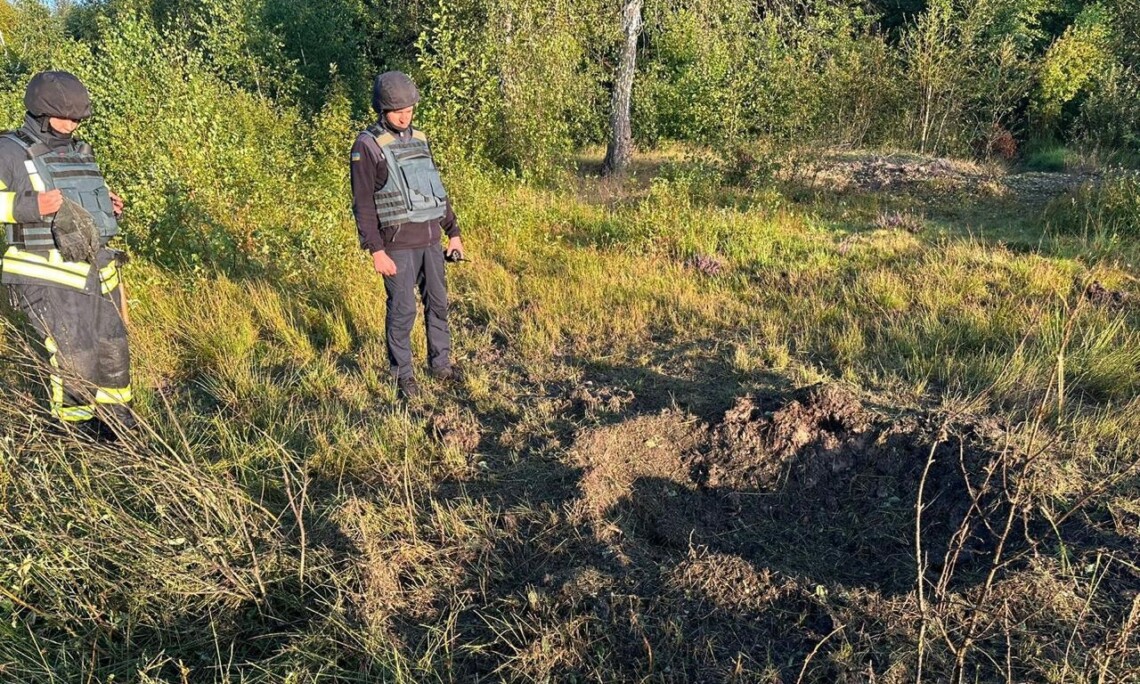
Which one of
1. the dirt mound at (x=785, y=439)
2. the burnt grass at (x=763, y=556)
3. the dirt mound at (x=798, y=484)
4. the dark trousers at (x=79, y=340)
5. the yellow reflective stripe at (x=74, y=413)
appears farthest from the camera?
the yellow reflective stripe at (x=74, y=413)

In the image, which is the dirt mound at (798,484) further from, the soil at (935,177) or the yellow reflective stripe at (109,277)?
the soil at (935,177)

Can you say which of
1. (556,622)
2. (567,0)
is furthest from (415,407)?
(567,0)

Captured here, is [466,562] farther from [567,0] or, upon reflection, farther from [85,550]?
[567,0]

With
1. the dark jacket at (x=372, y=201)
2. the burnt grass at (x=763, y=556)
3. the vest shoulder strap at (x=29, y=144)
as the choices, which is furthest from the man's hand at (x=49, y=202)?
the burnt grass at (x=763, y=556)

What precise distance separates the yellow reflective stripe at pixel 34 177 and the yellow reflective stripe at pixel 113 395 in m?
1.05

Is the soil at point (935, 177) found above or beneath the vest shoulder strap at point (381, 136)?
beneath

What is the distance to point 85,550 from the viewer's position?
2582 mm

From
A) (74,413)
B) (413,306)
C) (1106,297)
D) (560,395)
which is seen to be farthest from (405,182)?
(1106,297)

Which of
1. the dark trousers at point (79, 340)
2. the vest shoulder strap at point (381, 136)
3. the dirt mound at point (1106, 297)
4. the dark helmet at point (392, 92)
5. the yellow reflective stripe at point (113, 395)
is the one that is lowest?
the dirt mound at point (1106, 297)

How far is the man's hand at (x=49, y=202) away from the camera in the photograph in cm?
314

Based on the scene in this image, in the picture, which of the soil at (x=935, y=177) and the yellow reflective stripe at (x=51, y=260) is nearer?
the yellow reflective stripe at (x=51, y=260)

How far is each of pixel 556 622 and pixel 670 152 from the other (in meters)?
12.2

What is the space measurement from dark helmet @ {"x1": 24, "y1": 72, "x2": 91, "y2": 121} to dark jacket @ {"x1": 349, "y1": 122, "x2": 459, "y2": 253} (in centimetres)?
135

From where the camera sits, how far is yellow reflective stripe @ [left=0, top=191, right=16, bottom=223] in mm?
3111
